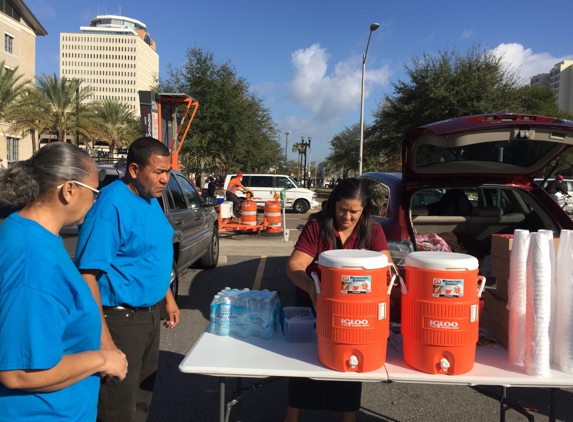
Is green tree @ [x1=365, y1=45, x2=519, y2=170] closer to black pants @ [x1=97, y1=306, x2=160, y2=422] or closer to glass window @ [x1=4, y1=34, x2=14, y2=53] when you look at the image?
black pants @ [x1=97, y1=306, x2=160, y2=422]

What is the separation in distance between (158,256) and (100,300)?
0.39m

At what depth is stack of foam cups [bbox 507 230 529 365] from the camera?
7.38 feet

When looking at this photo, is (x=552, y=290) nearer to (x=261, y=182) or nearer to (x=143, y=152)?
(x=143, y=152)

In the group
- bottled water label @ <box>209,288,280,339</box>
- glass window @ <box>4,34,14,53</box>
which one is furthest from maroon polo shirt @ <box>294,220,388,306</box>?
glass window @ <box>4,34,14,53</box>

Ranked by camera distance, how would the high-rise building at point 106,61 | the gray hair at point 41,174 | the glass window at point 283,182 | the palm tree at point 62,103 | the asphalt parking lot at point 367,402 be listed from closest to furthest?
the gray hair at point 41,174 < the asphalt parking lot at point 367,402 < the glass window at point 283,182 < the palm tree at point 62,103 < the high-rise building at point 106,61

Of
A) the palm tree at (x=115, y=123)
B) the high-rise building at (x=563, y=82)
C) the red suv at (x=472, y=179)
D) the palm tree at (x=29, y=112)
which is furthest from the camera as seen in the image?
the high-rise building at (x=563, y=82)

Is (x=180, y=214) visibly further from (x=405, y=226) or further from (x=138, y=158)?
(x=138, y=158)

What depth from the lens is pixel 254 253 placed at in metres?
10.3

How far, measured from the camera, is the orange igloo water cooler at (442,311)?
2.14 metres

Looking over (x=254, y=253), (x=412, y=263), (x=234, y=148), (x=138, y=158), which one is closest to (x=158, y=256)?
(x=138, y=158)

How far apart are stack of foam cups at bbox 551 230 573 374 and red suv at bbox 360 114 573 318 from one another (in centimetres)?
153

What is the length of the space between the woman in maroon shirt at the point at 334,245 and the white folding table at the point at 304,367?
41 cm

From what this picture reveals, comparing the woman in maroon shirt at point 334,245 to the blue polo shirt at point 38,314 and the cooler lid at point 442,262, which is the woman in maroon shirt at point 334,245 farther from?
the blue polo shirt at point 38,314

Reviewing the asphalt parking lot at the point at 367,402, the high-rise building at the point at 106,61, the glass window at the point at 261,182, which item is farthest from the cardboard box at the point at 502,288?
the high-rise building at the point at 106,61
